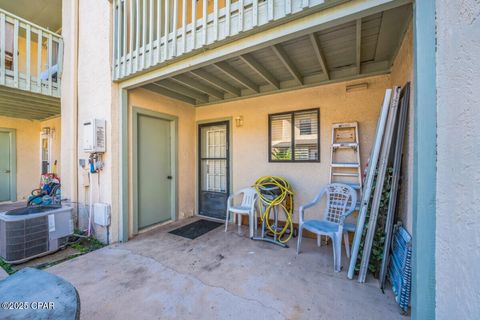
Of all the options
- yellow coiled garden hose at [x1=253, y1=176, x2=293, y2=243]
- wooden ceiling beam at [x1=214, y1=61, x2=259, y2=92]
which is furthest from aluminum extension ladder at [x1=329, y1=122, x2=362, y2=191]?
wooden ceiling beam at [x1=214, y1=61, x2=259, y2=92]

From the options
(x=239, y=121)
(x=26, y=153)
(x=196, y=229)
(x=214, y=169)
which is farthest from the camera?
(x=26, y=153)

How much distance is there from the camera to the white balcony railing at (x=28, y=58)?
3348mm

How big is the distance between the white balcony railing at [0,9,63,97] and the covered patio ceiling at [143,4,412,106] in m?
1.97

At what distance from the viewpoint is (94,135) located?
10.4 feet

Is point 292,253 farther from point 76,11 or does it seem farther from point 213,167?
point 76,11

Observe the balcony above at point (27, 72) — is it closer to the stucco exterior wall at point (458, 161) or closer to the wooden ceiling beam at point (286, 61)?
the wooden ceiling beam at point (286, 61)

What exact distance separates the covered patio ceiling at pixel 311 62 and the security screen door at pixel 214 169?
82cm

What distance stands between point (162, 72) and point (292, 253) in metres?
3.20

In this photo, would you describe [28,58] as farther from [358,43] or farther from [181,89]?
[358,43]

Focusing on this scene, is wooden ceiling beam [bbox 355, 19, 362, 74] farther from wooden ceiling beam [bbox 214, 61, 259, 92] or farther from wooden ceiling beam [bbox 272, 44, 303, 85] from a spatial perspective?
wooden ceiling beam [bbox 214, 61, 259, 92]

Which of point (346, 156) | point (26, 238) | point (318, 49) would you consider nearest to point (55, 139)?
point (26, 238)

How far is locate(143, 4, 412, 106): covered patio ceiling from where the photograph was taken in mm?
2260

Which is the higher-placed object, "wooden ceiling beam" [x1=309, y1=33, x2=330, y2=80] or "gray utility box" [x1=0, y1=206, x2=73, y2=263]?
"wooden ceiling beam" [x1=309, y1=33, x2=330, y2=80]

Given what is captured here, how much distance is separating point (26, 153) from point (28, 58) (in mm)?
4228
